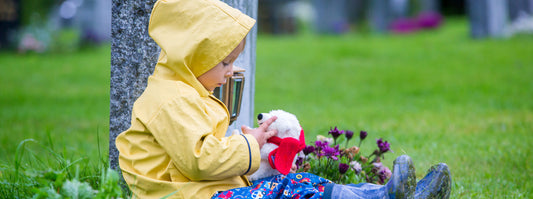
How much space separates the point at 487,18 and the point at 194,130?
10.3 metres

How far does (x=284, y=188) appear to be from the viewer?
2.33 meters

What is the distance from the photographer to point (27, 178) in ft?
9.11

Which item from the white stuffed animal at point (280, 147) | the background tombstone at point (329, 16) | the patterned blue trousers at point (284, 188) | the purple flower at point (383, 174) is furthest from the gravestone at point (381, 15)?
the patterned blue trousers at point (284, 188)

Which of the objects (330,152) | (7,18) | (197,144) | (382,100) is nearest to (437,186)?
(330,152)

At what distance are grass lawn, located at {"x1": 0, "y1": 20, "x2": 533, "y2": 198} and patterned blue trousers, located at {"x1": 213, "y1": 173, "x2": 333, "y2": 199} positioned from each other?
1.03 m

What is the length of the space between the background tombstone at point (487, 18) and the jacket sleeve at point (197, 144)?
9986 millimetres

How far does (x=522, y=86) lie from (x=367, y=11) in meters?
13.8

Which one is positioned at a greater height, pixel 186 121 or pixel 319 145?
pixel 186 121

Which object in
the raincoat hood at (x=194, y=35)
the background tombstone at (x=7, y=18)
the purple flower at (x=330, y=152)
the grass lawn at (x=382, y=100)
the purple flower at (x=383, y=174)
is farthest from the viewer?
the background tombstone at (x=7, y=18)

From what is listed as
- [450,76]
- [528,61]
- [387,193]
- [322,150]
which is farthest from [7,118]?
[528,61]

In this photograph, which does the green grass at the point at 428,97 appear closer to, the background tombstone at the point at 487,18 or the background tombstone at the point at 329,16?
the background tombstone at the point at 487,18

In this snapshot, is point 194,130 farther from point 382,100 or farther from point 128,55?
point 382,100

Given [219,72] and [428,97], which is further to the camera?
[428,97]

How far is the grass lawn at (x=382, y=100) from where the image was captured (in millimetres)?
3740
